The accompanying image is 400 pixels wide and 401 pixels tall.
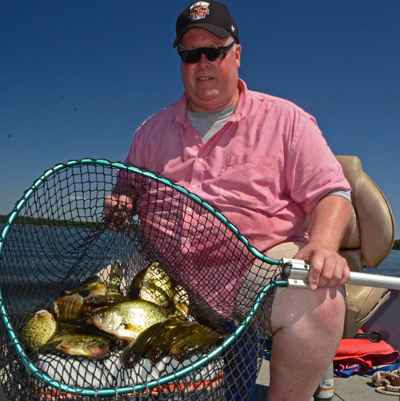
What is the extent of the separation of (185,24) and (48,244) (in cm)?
152

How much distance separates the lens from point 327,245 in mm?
1751

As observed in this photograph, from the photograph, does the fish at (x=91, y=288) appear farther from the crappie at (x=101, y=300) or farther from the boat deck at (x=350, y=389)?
the boat deck at (x=350, y=389)

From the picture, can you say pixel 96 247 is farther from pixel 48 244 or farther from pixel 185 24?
pixel 185 24

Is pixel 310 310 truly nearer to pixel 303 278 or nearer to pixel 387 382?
pixel 303 278

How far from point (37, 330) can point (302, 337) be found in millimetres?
1075

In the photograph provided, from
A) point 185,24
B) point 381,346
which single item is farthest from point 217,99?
point 381,346

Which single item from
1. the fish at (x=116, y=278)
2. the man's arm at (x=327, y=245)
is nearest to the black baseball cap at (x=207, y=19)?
the man's arm at (x=327, y=245)

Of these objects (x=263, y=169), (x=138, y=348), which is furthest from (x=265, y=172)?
(x=138, y=348)

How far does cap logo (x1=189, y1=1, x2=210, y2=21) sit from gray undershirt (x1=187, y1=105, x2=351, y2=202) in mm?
568

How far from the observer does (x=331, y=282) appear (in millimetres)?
1583

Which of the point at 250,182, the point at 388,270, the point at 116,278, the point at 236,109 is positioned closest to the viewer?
the point at 250,182

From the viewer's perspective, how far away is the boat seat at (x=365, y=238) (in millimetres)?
2752

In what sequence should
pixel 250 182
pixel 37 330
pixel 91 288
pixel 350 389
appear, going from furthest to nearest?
pixel 350 389
pixel 250 182
pixel 91 288
pixel 37 330

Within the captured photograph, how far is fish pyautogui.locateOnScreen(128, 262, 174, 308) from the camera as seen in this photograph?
6.99ft
